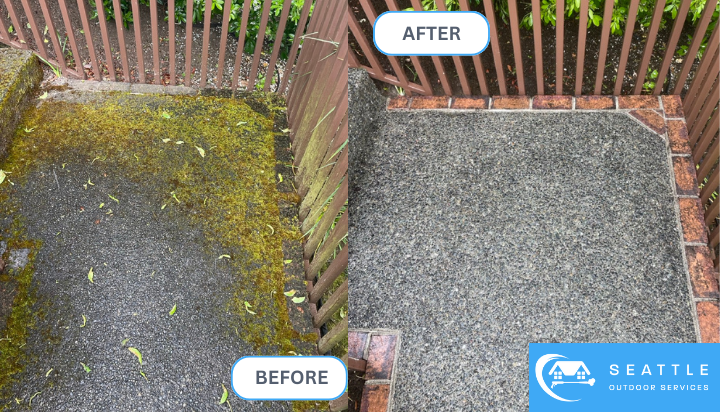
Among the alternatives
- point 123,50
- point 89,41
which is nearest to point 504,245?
point 123,50

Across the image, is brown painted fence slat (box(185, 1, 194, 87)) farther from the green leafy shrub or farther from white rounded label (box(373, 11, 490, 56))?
white rounded label (box(373, 11, 490, 56))

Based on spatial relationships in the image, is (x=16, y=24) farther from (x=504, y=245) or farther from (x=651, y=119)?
(x=651, y=119)

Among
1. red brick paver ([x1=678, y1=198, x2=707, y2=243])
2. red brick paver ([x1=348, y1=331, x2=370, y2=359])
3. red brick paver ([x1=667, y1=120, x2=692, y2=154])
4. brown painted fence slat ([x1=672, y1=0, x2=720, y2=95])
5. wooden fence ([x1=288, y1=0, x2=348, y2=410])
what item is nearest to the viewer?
wooden fence ([x1=288, y1=0, x2=348, y2=410])

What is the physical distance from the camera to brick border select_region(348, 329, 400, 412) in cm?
218

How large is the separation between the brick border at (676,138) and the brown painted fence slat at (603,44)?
10 centimetres

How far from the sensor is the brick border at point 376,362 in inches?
85.7

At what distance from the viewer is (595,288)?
239 cm

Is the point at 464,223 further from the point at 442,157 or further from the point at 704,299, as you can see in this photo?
the point at 704,299

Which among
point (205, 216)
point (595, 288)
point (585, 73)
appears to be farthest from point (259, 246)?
point (585, 73)

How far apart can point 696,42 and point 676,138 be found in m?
0.48

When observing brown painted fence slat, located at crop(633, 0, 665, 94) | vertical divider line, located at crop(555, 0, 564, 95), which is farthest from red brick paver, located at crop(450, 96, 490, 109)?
brown painted fence slat, located at crop(633, 0, 665, 94)

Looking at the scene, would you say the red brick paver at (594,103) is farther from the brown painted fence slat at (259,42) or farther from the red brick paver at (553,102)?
the brown painted fence slat at (259,42)

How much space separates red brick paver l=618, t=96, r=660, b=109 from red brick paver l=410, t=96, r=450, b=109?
3.13ft

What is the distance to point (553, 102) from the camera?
309 centimetres
